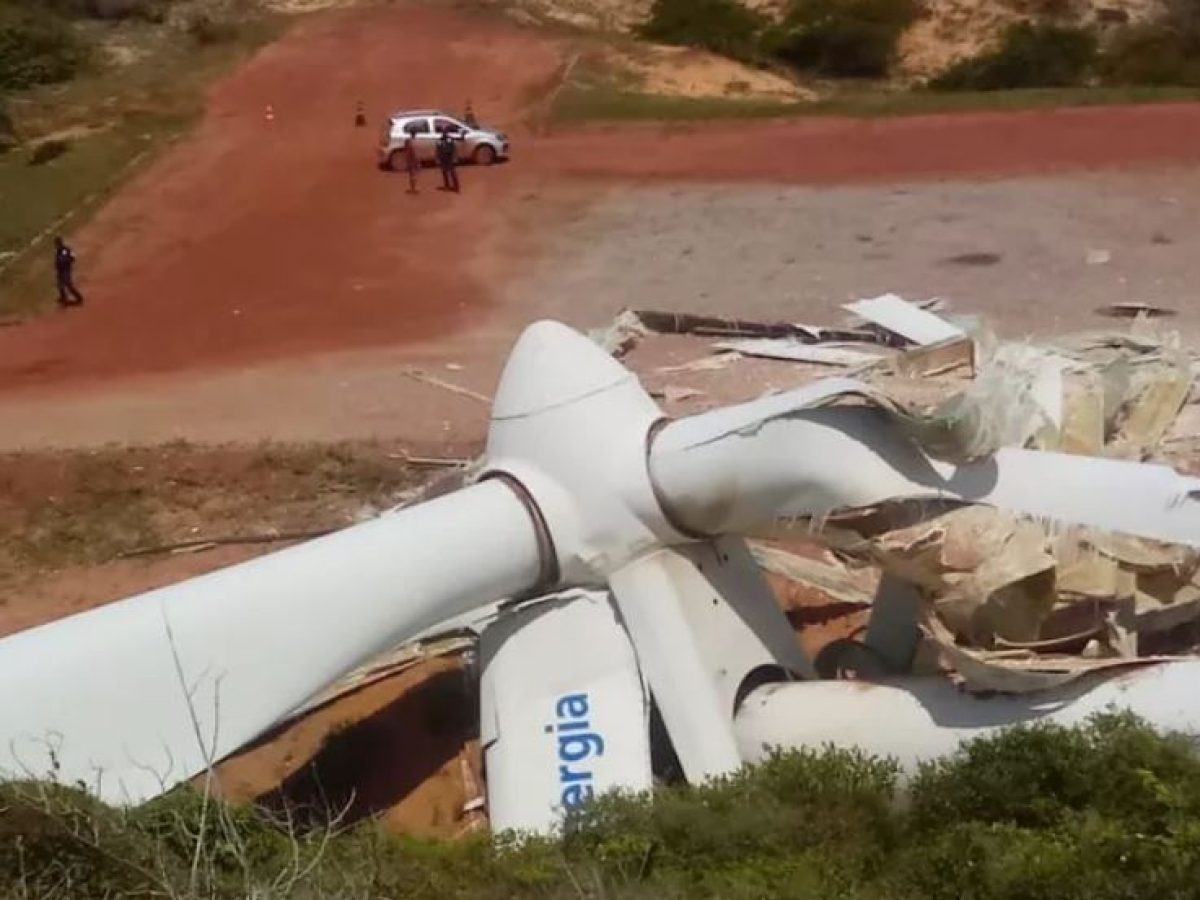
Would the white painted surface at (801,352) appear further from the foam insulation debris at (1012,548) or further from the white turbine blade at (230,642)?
the white turbine blade at (230,642)

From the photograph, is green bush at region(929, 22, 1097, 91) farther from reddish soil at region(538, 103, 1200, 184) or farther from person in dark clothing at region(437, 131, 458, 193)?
person in dark clothing at region(437, 131, 458, 193)

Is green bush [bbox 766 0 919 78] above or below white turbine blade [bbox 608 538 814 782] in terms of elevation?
above

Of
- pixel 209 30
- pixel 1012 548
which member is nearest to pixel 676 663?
pixel 1012 548

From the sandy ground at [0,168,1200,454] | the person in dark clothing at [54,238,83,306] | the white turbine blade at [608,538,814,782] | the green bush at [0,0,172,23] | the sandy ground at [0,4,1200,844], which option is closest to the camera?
the white turbine blade at [608,538,814,782]

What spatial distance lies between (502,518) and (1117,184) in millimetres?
19683

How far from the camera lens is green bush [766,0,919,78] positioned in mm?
41719

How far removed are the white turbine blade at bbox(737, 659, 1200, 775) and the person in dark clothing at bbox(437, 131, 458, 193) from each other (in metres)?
21.0

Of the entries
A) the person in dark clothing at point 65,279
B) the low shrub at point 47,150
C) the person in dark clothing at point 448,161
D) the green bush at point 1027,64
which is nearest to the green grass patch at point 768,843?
the person in dark clothing at point 65,279

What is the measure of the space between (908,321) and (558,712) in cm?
343

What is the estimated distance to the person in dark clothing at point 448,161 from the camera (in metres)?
31.8

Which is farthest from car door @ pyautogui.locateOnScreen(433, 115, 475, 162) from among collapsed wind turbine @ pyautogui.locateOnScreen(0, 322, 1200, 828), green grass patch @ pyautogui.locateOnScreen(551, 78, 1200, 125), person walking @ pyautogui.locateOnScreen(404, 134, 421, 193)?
collapsed wind turbine @ pyautogui.locateOnScreen(0, 322, 1200, 828)

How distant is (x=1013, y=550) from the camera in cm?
1034

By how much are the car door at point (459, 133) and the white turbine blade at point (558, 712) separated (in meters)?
21.4

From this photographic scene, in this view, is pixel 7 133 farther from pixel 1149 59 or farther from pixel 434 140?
pixel 1149 59
